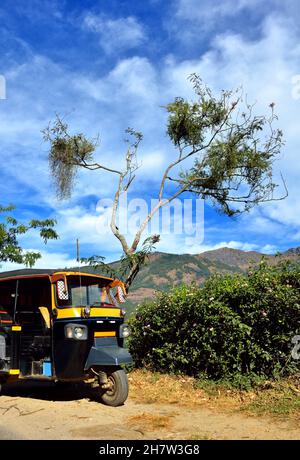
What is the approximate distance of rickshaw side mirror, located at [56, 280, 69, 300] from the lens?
319 inches

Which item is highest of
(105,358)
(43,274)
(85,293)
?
(43,274)

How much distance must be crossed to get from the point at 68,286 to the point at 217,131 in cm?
741

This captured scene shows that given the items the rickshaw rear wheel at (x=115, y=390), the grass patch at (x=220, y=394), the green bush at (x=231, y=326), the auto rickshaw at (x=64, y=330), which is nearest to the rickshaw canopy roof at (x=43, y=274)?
the auto rickshaw at (x=64, y=330)

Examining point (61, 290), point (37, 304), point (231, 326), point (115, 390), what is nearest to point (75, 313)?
point (61, 290)

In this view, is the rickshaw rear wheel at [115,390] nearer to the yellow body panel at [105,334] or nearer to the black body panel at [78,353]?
the black body panel at [78,353]

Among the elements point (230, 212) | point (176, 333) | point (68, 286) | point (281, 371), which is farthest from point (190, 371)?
point (230, 212)

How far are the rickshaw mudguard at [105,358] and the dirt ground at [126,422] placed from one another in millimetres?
761

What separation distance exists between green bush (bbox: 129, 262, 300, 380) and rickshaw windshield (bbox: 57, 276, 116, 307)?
5.19 feet

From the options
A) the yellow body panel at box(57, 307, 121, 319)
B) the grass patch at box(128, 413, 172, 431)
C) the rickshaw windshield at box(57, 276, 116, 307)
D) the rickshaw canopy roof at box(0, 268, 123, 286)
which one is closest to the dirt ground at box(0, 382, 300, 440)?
the grass patch at box(128, 413, 172, 431)

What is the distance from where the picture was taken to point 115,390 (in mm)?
8086

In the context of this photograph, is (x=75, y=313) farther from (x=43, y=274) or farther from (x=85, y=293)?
(x=43, y=274)

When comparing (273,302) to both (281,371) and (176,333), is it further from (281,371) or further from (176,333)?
(176,333)

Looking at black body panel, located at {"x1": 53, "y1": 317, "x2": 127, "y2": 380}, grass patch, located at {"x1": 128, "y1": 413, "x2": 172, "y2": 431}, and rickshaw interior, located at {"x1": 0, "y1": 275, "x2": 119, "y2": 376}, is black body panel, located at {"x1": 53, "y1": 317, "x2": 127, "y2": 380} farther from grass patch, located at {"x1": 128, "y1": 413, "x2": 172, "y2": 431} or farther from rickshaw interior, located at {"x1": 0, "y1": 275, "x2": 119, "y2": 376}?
grass patch, located at {"x1": 128, "y1": 413, "x2": 172, "y2": 431}

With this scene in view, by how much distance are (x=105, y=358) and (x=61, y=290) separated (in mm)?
1425
